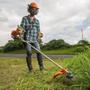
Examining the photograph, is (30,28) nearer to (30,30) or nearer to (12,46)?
(30,30)

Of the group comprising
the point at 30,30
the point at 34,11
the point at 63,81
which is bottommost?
the point at 63,81

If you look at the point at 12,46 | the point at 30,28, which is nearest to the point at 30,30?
the point at 30,28

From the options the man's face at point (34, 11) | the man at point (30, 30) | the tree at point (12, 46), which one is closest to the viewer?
the man's face at point (34, 11)

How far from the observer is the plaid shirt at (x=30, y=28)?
34.8ft

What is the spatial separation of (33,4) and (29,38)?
0.90m

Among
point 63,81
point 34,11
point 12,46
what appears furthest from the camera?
point 12,46

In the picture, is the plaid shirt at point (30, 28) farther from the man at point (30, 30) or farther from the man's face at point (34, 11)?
the man's face at point (34, 11)

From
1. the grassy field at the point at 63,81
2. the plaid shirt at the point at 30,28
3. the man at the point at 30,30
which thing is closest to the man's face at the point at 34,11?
the man at the point at 30,30

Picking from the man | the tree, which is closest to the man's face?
the man

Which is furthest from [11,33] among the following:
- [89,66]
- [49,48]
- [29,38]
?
[49,48]

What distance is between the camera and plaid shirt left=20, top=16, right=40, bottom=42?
10602 mm

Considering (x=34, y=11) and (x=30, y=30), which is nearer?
(x=34, y=11)

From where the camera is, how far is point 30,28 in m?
10.7

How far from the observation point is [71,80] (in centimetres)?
780
